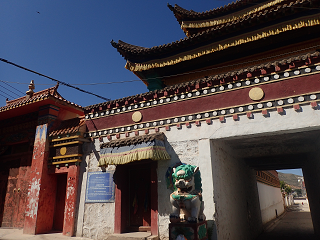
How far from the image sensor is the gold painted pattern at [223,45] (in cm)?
696

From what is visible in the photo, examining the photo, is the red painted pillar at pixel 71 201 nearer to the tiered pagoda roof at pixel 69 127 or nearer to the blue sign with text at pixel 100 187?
the blue sign with text at pixel 100 187

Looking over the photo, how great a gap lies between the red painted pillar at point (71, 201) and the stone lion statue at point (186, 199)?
401 cm

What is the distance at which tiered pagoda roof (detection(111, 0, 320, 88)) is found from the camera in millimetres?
7047

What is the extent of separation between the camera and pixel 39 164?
821 centimetres

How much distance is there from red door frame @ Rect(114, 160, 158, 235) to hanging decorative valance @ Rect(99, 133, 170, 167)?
2.07ft

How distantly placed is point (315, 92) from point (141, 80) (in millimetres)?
6922

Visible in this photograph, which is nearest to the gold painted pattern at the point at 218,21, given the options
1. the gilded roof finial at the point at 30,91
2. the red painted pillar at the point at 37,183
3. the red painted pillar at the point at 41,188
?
the red painted pillar at the point at 41,188

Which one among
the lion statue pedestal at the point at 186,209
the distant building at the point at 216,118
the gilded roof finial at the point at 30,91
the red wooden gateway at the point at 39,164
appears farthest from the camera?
the gilded roof finial at the point at 30,91

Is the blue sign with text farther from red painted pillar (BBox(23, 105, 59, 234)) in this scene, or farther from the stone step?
red painted pillar (BBox(23, 105, 59, 234))

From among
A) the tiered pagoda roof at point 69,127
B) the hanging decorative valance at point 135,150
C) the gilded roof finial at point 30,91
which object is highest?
the gilded roof finial at point 30,91

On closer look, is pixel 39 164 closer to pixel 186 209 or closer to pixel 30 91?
pixel 30 91

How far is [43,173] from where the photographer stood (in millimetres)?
8094

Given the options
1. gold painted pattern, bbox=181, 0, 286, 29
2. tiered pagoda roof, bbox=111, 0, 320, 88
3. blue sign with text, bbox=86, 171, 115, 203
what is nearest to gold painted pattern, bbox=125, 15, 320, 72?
tiered pagoda roof, bbox=111, 0, 320, 88

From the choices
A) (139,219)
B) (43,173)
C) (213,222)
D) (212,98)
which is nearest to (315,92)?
(212,98)
